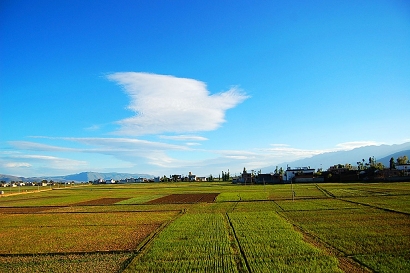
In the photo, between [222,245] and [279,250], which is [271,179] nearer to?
[222,245]

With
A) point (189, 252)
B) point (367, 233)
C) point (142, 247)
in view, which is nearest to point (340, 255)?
point (367, 233)

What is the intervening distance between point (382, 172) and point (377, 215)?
78.2 m

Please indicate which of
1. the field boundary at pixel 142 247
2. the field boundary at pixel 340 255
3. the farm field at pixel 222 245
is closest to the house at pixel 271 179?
the farm field at pixel 222 245

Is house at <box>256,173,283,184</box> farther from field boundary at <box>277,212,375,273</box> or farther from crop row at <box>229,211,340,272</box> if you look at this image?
field boundary at <box>277,212,375,273</box>

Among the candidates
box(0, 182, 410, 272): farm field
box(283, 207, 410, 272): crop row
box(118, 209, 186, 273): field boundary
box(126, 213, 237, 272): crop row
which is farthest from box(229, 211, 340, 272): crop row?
box(118, 209, 186, 273): field boundary

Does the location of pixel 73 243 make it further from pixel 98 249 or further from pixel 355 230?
pixel 355 230

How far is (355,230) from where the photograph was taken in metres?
20.2

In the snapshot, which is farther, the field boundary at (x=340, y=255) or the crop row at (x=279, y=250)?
the crop row at (x=279, y=250)

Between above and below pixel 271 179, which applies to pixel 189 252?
below

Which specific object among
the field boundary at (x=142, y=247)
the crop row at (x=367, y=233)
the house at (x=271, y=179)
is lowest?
the field boundary at (x=142, y=247)

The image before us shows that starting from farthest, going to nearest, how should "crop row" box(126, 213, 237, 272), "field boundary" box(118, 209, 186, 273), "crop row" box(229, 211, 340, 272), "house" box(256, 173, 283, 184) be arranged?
"house" box(256, 173, 283, 184) → "field boundary" box(118, 209, 186, 273) → "crop row" box(126, 213, 237, 272) → "crop row" box(229, 211, 340, 272)

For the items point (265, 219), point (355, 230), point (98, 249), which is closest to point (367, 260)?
point (355, 230)

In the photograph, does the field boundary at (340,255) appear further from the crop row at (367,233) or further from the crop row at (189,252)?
the crop row at (189,252)

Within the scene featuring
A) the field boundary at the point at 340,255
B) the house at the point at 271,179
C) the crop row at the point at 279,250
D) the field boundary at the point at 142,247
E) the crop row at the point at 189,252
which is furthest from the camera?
the house at the point at 271,179
